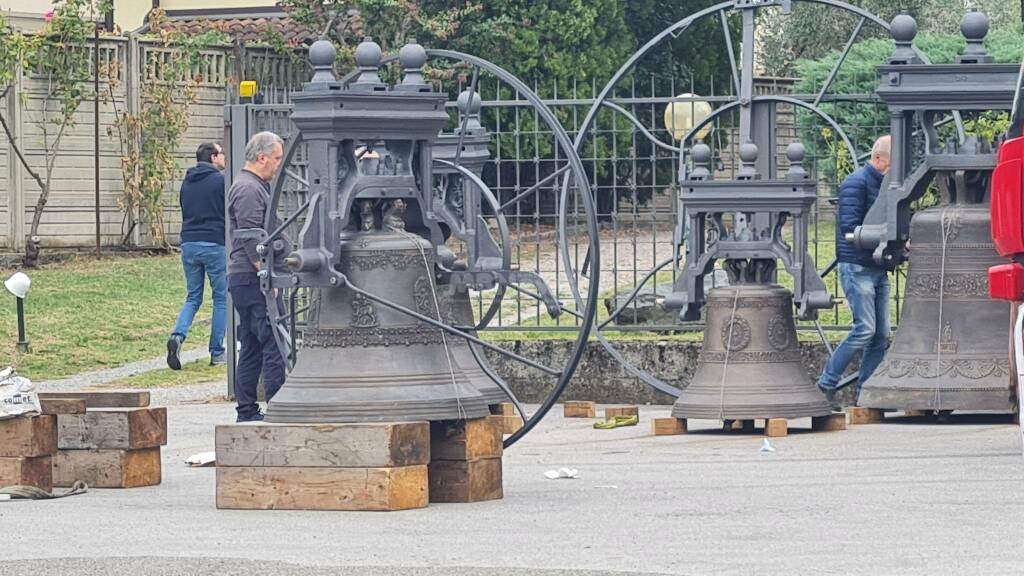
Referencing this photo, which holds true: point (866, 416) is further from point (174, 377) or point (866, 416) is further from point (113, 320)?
point (113, 320)

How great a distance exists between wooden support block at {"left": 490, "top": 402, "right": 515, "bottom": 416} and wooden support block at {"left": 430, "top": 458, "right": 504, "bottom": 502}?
3.13 meters

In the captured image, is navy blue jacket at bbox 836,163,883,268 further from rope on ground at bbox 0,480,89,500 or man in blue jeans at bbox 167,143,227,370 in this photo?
rope on ground at bbox 0,480,89,500

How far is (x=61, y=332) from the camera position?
68.2ft

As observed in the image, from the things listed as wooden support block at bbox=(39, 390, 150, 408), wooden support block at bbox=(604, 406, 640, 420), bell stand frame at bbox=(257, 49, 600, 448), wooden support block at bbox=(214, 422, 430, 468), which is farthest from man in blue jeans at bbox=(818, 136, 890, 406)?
wooden support block at bbox=(214, 422, 430, 468)

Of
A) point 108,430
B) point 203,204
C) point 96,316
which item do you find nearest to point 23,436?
→ point 108,430

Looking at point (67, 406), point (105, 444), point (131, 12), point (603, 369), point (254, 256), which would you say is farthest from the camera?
point (131, 12)

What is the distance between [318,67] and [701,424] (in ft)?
15.6

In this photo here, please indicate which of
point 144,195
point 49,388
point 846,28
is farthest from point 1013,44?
point 49,388

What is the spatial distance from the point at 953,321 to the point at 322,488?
206 inches

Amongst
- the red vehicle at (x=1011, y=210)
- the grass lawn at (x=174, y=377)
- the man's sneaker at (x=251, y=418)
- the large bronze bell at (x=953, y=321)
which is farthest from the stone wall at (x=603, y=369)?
the red vehicle at (x=1011, y=210)

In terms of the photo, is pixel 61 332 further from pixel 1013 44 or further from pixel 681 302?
pixel 1013 44

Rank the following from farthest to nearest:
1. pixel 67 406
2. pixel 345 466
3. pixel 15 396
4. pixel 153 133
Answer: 1. pixel 153 133
2. pixel 67 406
3. pixel 15 396
4. pixel 345 466

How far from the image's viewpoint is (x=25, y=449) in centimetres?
1001

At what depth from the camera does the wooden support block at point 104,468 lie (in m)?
10.6
